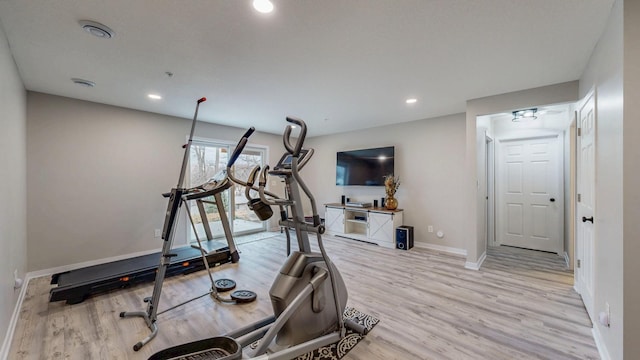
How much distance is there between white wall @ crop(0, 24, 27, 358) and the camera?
6.20ft

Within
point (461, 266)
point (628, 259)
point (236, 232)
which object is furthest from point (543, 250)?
point (236, 232)

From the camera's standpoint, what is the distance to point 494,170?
4.82 metres

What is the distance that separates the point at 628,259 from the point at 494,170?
3.72 m

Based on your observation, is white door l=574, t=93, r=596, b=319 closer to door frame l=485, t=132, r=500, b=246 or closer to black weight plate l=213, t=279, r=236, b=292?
door frame l=485, t=132, r=500, b=246

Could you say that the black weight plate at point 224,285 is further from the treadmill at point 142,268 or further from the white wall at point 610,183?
the white wall at point 610,183

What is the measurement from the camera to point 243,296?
2695mm

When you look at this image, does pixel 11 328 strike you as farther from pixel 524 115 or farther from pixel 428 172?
pixel 524 115

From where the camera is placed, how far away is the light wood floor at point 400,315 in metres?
1.93

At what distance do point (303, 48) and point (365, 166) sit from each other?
11.5 ft

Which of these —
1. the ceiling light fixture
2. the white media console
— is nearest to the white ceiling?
the ceiling light fixture

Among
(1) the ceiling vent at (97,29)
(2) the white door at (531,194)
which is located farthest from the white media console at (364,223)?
(1) the ceiling vent at (97,29)

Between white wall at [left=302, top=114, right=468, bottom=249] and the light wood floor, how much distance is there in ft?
3.14

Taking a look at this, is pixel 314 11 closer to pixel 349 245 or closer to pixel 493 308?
pixel 493 308

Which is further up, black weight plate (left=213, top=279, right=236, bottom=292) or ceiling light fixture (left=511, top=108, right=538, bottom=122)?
ceiling light fixture (left=511, top=108, right=538, bottom=122)
